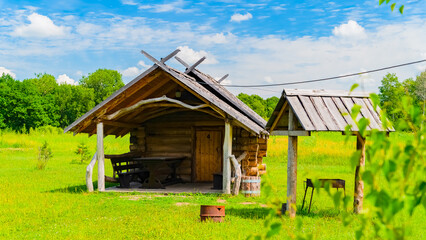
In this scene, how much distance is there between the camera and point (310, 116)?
9.75m

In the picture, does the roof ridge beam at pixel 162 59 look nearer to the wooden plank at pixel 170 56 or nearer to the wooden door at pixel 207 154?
the wooden plank at pixel 170 56

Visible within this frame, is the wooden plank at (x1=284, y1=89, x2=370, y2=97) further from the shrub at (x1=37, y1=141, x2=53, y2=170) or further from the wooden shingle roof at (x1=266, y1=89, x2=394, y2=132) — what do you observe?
the shrub at (x1=37, y1=141, x2=53, y2=170)

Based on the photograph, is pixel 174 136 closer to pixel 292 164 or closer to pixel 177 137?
pixel 177 137

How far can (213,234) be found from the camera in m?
8.88

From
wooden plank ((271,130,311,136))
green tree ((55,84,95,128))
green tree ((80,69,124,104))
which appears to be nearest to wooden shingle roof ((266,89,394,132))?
wooden plank ((271,130,311,136))

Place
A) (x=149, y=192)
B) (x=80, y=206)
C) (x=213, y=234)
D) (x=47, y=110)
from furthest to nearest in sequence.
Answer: (x=47, y=110)
(x=149, y=192)
(x=80, y=206)
(x=213, y=234)

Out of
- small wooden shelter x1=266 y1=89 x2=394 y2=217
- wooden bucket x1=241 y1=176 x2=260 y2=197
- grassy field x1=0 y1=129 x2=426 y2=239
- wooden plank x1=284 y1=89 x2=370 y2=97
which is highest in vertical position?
wooden plank x1=284 y1=89 x2=370 y2=97

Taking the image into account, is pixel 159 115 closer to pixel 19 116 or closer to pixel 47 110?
pixel 19 116

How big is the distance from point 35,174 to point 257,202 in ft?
40.7

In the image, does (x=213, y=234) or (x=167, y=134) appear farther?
(x=167, y=134)

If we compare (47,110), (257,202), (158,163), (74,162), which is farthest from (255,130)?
(47,110)

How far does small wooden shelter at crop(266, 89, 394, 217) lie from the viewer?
9672 millimetres

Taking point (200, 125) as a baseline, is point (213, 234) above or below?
below

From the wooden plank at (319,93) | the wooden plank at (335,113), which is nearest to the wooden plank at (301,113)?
the wooden plank at (319,93)
